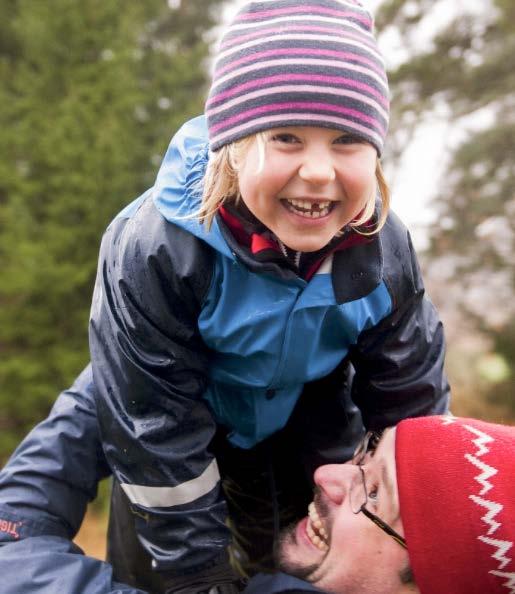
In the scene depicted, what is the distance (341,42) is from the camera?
4.74ft

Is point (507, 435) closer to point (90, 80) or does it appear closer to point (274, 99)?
point (274, 99)

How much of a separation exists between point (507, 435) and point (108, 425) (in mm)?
982

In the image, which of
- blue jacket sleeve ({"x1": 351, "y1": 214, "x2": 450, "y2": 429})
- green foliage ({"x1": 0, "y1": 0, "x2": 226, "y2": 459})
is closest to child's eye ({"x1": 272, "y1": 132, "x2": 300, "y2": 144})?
blue jacket sleeve ({"x1": 351, "y1": 214, "x2": 450, "y2": 429})

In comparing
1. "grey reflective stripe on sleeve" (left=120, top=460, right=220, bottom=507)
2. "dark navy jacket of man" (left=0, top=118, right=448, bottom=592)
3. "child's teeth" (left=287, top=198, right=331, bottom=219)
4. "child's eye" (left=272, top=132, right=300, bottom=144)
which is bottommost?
"grey reflective stripe on sleeve" (left=120, top=460, right=220, bottom=507)

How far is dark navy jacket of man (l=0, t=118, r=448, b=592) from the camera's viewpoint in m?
1.61

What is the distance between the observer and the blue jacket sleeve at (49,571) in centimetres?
158

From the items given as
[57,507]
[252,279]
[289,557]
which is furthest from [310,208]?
[57,507]

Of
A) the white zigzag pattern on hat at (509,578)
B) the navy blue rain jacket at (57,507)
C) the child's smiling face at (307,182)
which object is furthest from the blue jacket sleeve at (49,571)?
the child's smiling face at (307,182)

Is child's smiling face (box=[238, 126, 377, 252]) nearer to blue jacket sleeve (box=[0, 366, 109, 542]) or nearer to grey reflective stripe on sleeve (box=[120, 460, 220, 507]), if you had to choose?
grey reflective stripe on sleeve (box=[120, 460, 220, 507])

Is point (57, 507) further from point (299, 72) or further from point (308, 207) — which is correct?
point (299, 72)

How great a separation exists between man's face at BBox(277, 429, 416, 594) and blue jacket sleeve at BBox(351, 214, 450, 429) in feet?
0.75

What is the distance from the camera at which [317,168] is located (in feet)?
4.58

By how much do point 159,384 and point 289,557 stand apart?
63cm

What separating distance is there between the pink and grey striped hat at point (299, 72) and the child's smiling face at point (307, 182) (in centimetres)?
4
